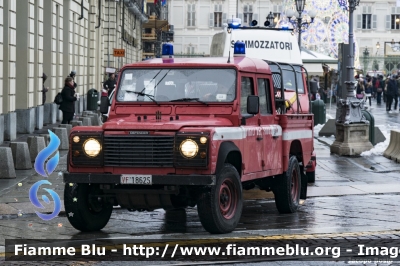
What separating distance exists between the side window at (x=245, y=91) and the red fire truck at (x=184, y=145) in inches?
0.5

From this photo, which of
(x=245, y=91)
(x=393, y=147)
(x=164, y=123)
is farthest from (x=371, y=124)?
(x=164, y=123)

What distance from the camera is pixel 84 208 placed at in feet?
38.3

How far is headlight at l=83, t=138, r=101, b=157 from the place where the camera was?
1146cm

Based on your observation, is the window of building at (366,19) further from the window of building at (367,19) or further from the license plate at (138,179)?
the license plate at (138,179)

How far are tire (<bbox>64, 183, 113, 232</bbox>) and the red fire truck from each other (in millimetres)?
12

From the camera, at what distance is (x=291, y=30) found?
79.3ft

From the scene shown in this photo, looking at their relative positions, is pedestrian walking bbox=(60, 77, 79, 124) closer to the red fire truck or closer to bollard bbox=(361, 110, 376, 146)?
bollard bbox=(361, 110, 376, 146)

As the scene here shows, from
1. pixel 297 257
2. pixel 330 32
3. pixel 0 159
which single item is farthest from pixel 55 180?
pixel 330 32

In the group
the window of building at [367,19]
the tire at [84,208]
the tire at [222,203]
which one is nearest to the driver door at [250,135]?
the tire at [222,203]

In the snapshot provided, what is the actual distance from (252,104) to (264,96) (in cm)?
132

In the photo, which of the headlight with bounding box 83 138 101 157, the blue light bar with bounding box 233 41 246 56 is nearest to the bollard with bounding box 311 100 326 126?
the blue light bar with bounding box 233 41 246 56

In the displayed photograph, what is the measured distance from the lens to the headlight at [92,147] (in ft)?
37.6

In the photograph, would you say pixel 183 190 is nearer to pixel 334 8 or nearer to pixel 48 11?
pixel 48 11

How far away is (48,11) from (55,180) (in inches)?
692
